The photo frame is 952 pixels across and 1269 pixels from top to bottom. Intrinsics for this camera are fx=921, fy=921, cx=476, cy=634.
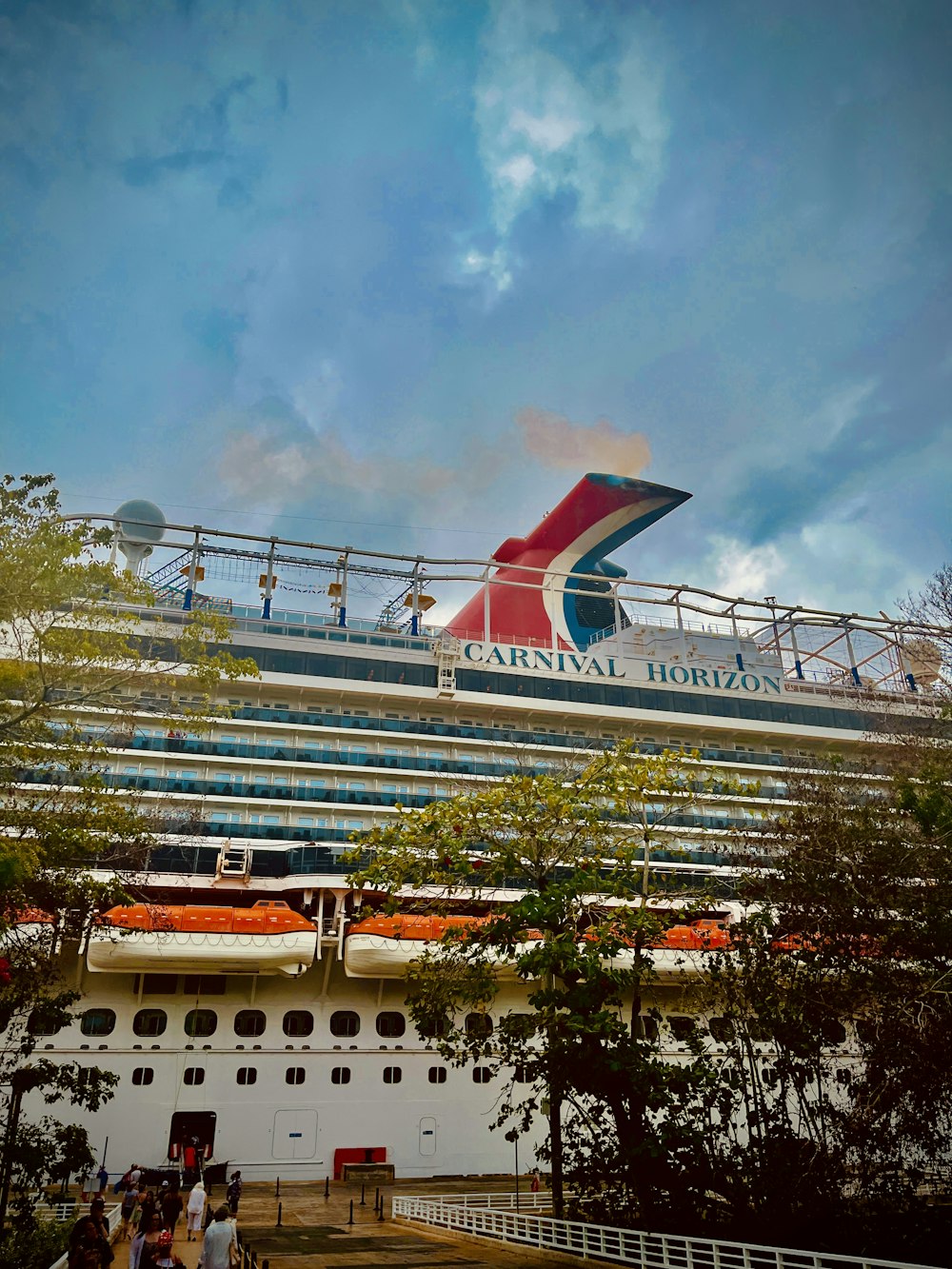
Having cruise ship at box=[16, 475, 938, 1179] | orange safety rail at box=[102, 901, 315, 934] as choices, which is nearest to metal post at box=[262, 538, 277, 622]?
cruise ship at box=[16, 475, 938, 1179]

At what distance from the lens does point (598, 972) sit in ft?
49.5

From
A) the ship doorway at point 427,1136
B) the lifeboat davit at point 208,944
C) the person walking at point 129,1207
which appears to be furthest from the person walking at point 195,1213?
the ship doorway at point 427,1136

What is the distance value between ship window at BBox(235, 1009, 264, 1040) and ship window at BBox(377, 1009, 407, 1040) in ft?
10.5

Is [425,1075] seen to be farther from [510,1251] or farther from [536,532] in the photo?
[536,532]

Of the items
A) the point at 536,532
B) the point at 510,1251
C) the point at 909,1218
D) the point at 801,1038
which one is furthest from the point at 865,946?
the point at 536,532

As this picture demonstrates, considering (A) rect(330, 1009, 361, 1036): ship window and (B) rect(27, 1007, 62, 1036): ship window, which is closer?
(B) rect(27, 1007, 62, 1036): ship window

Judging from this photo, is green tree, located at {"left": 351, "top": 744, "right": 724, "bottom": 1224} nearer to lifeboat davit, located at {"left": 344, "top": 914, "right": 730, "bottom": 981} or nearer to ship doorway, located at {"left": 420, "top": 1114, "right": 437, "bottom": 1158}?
lifeboat davit, located at {"left": 344, "top": 914, "right": 730, "bottom": 981}

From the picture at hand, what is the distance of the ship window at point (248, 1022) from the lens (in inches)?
950

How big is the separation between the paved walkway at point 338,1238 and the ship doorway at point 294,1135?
745 millimetres

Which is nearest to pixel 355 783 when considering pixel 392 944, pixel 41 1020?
pixel 392 944

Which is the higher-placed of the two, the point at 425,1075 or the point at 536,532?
the point at 536,532

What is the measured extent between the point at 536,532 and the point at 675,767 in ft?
88.7

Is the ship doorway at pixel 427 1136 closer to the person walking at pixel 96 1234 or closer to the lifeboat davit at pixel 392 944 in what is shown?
the lifeboat davit at pixel 392 944

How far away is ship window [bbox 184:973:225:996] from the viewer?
79.6 feet
